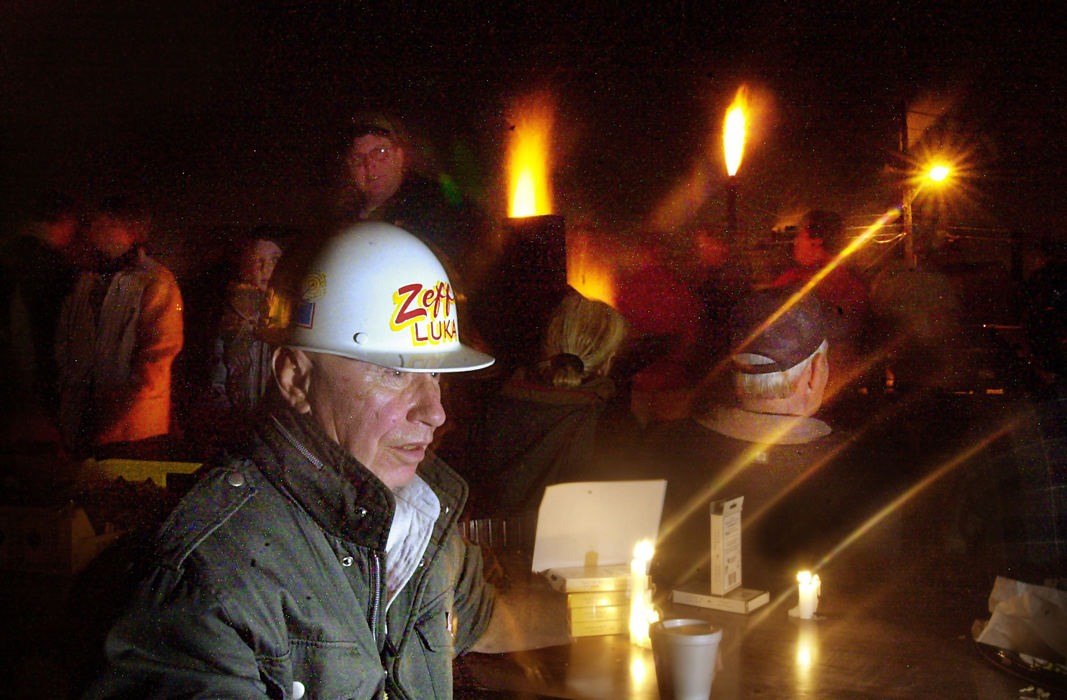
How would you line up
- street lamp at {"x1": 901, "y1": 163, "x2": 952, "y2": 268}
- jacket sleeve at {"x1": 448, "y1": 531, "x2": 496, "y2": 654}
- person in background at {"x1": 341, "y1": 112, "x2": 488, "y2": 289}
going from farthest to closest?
street lamp at {"x1": 901, "y1": 163, "x2": 952, "y2": 268} → person in background at {"x1": 341, "y1": 112, "x2": 488, "y2": 289} → jacket sleeve at {"x1": 448, "y1": 531, "x2": 496, "y2": 654}

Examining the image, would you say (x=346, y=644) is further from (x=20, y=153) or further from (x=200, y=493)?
(x=20, y=153)

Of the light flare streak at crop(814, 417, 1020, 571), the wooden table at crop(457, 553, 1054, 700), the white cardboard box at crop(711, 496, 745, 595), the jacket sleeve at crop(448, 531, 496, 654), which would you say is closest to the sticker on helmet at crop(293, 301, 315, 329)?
the jacket sleeve at crop(448, 531, 496, 654)

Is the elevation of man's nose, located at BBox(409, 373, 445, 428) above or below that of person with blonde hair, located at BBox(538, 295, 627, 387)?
below

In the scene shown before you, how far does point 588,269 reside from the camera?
20.8 ft

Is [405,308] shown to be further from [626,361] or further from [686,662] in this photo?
[626,361]

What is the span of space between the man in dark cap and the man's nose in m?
2.38


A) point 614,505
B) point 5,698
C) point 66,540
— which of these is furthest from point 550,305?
point 5,698

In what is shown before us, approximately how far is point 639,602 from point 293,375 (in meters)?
1.31

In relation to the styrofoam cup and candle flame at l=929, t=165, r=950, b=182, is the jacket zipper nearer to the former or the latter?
the styrofoam cup

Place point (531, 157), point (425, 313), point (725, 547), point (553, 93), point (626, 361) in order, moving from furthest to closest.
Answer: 1. point (531, 157)
2. point (553, 93)
3. point (626, 361)
4. point (725, 547)
5. point (425, 313)

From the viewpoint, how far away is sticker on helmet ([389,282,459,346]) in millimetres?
1976

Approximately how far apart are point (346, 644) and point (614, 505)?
4.56 ft

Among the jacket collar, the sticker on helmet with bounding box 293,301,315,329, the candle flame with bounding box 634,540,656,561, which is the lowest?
the candle flame with bounding box 634,540,656,561

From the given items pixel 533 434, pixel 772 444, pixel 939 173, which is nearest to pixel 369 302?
pixel 533 434
